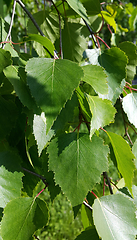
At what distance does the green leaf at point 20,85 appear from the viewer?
357mm

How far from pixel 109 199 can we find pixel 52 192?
12 cm

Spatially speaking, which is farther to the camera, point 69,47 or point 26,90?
point 69,47

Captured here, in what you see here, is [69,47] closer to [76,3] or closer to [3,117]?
[76,3]

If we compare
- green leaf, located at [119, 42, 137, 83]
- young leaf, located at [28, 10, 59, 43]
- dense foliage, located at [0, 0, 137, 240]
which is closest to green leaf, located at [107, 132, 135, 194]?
dense foliage, located at [0, 0, 137, 240]

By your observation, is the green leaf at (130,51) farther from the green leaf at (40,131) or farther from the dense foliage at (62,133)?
the green leaf at (40,131)

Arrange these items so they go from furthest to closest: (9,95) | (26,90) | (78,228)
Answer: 1. (78,228)
2. (9,95)
3. (26,90)

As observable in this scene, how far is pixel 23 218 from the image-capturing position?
1.38 feet

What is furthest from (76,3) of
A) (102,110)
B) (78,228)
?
(78,228)

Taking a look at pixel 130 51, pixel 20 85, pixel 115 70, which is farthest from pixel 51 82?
pixel 130 51

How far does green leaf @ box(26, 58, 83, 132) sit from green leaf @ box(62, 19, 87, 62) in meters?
0.28

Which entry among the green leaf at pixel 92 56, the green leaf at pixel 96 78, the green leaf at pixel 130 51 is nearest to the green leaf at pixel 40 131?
the green leaf at pixel 96 78

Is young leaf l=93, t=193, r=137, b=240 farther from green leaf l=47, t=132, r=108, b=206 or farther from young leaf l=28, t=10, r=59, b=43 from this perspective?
young leaf l=28, t=10, r=59, b=43

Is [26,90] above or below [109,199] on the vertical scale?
above

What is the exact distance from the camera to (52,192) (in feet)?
1.60
